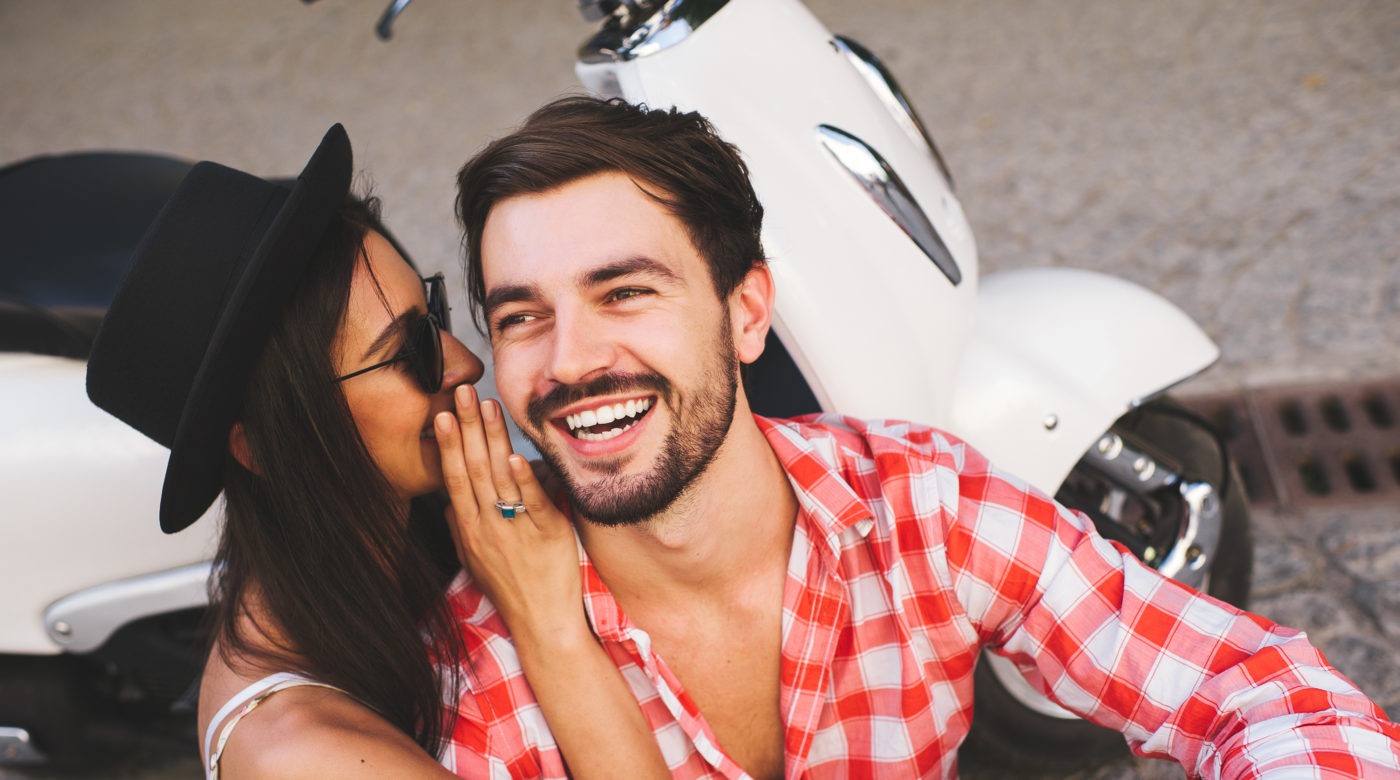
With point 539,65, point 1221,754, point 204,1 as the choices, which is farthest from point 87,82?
point 1221,754

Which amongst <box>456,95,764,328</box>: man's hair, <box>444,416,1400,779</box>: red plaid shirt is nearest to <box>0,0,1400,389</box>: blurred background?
<box>456,95,764,328</box>: man's hair

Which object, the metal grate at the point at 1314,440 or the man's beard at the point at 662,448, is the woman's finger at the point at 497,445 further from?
the metal grate at the point at 1314,440

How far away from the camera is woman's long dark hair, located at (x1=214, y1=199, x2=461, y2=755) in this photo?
5.00ft

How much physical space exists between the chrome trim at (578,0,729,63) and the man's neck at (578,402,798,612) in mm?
610

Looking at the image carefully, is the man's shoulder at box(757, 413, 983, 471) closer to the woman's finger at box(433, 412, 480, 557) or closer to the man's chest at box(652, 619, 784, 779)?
the man's chest at box(652, 619, 784, 779)

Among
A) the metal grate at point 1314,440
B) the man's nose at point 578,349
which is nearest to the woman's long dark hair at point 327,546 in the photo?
the man's nose at point 578,349

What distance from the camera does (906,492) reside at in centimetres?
157

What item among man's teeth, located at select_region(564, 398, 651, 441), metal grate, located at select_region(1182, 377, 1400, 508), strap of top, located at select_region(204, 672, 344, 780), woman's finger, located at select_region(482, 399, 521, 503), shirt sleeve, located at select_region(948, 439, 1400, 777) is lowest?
metal grate, located at select_region(1182, 377, 1400, 508)

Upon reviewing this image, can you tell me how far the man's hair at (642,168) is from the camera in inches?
63.2

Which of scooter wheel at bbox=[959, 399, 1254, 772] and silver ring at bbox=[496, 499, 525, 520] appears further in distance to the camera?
scooter wheel at bbox=[959, 399, 1254, 772]

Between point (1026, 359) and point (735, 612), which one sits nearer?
point (735, 612)

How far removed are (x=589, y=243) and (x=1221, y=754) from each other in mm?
1069

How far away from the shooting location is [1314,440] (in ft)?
9.23

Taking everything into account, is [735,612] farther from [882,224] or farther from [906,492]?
[882,224]
